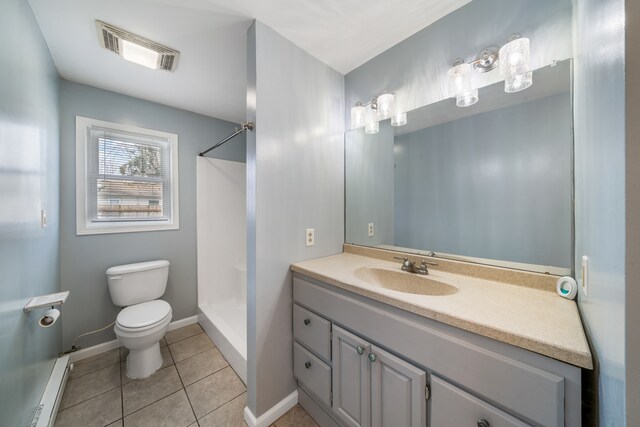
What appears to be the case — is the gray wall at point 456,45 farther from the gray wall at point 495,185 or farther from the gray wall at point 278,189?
the gray wall at point 278,189

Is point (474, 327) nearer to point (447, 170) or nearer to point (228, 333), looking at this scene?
point (447, 170)

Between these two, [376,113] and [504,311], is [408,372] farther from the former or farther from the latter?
[376,113]

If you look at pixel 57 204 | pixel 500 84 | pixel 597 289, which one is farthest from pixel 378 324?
pixel 57 204

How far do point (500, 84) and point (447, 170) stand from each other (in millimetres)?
468

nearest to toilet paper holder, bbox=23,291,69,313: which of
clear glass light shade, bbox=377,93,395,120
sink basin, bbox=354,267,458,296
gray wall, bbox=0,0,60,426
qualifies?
gray wall, bbox=0,0,60,426

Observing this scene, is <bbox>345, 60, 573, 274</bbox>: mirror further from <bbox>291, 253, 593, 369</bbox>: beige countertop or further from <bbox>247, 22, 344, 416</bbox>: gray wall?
<bbox>247, 22, 344, 416</bbox>: gray wall

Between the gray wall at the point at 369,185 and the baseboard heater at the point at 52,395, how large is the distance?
2.05 metres

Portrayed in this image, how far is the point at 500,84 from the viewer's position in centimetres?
112

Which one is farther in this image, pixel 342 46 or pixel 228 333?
pixel 228 333

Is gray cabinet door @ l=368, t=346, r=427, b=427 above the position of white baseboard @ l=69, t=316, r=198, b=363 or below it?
above

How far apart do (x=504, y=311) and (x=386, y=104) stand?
1.33m

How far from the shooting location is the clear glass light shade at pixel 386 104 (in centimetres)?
152

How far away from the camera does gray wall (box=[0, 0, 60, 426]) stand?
2.99 feet

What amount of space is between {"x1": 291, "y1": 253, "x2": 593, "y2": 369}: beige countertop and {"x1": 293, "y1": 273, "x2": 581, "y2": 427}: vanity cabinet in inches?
1.8
